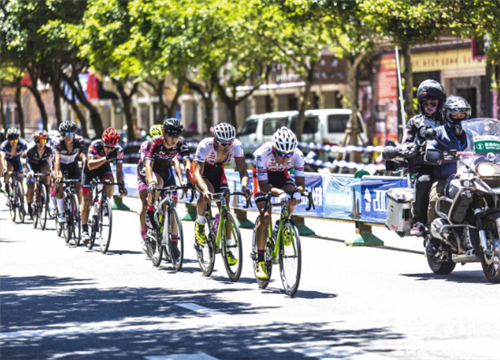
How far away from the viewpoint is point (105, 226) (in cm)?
1630

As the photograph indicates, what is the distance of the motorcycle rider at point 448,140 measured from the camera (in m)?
12.8

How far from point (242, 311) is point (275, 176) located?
6.60 feet

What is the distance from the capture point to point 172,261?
13992 millimetres

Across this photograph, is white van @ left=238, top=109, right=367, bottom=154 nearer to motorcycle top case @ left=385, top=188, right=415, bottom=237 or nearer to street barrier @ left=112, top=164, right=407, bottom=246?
street barrier @ left=112, top=164, right=407, bottom=246

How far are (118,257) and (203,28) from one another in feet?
57.9

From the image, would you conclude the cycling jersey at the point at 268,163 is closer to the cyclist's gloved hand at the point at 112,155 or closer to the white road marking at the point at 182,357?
the white road marking at the point at 182,357

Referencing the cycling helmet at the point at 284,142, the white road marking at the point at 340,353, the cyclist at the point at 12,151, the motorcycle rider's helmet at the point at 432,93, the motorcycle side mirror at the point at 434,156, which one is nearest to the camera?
the white road marking at the point at 340,353

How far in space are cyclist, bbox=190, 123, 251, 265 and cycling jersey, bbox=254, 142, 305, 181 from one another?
78cm

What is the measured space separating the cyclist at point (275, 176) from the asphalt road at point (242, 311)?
1.93ft

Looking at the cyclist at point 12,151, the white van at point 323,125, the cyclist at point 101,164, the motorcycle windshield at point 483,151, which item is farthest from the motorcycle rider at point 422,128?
the white van at point 323,125

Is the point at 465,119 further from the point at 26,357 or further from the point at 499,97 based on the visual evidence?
the point at 499,97

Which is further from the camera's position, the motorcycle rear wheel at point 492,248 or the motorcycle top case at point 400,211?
the motorcycle top case at point 400,211

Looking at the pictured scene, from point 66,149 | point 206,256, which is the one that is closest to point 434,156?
point 206,256

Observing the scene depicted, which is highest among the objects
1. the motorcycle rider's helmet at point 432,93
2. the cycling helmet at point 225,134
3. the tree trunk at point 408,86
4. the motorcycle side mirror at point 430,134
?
the tree trunk at point 408,86
